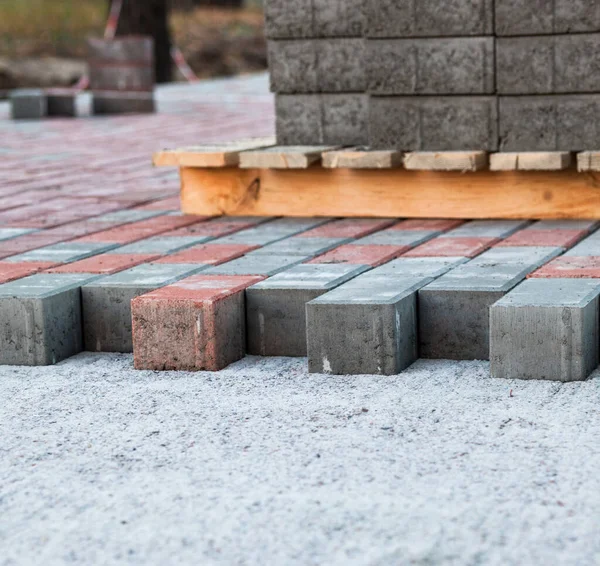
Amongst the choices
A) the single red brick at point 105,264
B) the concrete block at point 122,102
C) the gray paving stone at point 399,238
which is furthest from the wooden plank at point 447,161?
the concrete block at point 122,102

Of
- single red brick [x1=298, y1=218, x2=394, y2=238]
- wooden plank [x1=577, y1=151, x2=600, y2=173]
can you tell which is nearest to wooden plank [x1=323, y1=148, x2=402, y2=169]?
single red brick [x1=298, y1=218, x2=394, y2=238]

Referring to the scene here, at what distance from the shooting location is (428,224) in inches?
204

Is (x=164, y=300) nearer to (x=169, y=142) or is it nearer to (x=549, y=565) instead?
(x=549, y=565)

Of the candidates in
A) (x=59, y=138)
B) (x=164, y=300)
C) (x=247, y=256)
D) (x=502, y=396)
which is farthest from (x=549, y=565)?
(x=59, y=138)

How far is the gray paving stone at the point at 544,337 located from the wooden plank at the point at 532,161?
5.23ft

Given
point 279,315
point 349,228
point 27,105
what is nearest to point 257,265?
point 279,315

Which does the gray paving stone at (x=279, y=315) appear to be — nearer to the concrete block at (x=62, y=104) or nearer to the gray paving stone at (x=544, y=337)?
the gray paving stone at (x=544, y=337)

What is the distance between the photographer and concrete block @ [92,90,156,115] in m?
13.4

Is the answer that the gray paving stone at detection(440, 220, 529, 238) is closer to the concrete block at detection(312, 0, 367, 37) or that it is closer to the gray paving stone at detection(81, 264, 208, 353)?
the concrete block at detection(312, 0, 367, 37)

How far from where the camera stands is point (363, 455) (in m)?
2.88

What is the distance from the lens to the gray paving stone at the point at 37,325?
3.82 metres

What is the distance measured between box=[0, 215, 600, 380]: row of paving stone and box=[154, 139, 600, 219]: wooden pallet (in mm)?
509

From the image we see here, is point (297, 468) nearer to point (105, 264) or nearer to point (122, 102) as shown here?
point (105, 264)

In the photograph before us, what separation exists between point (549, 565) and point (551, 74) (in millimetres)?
3193
